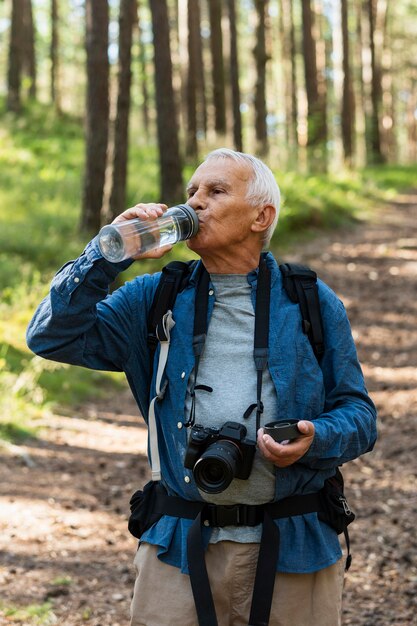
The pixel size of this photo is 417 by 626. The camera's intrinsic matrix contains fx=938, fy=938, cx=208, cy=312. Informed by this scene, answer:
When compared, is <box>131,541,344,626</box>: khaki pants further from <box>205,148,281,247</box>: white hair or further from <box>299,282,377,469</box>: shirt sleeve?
Result: <box>205,148,281,247</box>: white hair

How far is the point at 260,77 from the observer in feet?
76.3

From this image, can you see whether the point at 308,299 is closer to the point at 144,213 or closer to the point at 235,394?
the point at 235,394

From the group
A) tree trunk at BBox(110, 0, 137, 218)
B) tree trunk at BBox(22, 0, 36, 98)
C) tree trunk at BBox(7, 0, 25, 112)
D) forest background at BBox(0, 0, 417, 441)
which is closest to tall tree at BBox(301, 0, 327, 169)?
forest background at BBox(0, 0, 417, 441)

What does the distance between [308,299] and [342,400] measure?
0.34m

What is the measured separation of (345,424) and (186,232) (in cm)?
77

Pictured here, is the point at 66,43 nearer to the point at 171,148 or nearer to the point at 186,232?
the point at 171,148

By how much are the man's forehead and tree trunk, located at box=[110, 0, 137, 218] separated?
10.1m

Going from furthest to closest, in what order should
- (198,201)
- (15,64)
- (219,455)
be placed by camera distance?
(15,64), (198,201), (219,455)

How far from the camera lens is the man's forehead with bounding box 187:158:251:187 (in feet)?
9.90

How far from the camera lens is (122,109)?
13.3 m

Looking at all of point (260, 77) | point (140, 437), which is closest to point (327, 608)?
point (140, 437)

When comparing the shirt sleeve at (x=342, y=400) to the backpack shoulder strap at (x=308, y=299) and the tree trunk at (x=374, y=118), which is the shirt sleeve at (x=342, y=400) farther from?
the tree trunk at (x=374, y=118)

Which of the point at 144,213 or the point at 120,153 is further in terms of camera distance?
the point at 120,153

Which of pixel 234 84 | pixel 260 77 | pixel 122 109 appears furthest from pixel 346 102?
pixel 122 109
